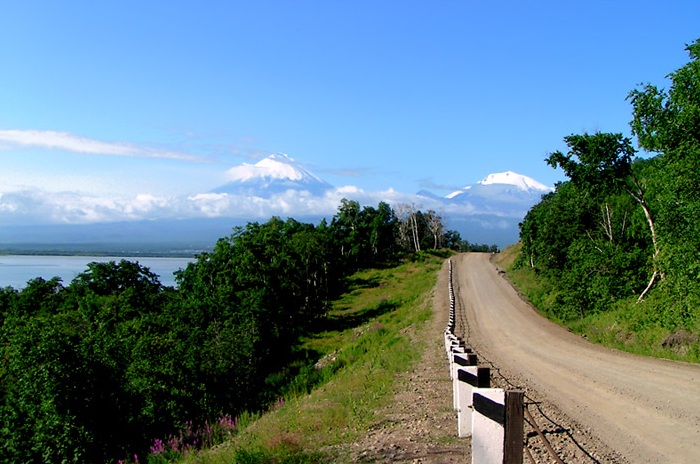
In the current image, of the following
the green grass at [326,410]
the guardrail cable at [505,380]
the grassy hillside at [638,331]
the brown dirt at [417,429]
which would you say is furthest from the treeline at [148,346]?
the grassy hillside at [638,331]

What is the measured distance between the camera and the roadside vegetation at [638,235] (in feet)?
64.4

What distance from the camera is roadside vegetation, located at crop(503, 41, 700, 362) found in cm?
1962

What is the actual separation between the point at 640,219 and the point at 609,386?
77.1 feet

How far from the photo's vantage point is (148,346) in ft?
91.3

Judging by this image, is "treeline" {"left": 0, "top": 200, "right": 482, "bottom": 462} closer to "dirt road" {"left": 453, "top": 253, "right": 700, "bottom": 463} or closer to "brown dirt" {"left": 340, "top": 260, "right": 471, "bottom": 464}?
"brown dirt" {"left": 340, "top": 260, "right": 471, "bottom": 464}

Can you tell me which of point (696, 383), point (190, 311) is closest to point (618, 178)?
point (696, 383)

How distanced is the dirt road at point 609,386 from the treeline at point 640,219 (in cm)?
341

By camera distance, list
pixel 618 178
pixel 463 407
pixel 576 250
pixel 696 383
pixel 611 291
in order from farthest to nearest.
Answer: pixel 576 250, pixel 611 291, pixel 618 178, pixel 696 383, pixel 463 407

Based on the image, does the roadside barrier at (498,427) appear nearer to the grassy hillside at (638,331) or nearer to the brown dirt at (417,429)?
the brown dirt at (417,429)

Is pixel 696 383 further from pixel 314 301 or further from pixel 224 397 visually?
pixel 314 301

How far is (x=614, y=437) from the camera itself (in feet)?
28.2

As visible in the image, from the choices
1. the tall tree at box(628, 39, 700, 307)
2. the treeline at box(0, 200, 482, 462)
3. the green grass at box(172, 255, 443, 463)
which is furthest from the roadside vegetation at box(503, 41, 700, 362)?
the treeline at box(0, 200, 482, 462)

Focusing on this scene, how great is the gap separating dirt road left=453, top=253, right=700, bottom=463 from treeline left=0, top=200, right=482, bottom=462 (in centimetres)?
1234

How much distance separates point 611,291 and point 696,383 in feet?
62.1
